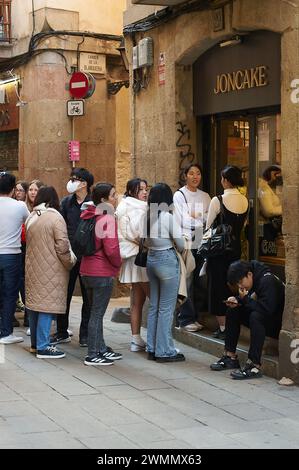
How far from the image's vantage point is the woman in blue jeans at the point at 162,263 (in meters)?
7.32

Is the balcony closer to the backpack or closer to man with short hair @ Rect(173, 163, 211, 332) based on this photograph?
man with short hair @ Rect(173, 163, 211, 332)

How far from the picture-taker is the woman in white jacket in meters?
7.72

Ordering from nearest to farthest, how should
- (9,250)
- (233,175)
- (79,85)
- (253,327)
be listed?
1. (253,327)
2. (233,175)
3. (9,250)
4. (79,85)

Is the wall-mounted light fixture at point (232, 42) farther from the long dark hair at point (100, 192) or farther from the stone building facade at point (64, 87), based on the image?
the stone building facade at point (64, 87)

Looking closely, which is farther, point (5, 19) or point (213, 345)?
point (5, 19)

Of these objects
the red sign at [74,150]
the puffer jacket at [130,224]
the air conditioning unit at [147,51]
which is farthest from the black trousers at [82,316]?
the red sign at [74,150]

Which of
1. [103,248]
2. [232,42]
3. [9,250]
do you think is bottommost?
[9,250]

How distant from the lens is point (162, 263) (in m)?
7.37

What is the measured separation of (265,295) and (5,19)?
10.1 meters

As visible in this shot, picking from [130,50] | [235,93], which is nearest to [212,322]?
[235,93]

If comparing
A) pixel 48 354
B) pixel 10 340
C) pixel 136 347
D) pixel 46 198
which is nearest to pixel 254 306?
pixel 136 347

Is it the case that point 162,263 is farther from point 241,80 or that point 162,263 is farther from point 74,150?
point 74,150

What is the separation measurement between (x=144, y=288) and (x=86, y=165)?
21.0 feet

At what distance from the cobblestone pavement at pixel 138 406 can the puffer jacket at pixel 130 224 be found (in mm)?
1108
